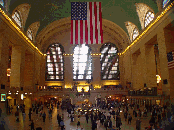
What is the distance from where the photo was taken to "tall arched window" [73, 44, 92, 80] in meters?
40.2

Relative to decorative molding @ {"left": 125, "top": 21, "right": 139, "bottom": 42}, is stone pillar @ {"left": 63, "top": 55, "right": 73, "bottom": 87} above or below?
below

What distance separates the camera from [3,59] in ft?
68.1

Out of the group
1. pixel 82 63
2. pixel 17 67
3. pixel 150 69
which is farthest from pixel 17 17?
pixel 150 69

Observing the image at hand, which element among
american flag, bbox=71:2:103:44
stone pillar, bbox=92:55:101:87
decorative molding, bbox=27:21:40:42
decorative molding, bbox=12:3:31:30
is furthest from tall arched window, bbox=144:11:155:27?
decorative molding, bbox=27:21:40:42

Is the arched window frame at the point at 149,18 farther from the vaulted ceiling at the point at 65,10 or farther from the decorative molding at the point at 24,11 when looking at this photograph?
the decorative molding at the point at 24,11

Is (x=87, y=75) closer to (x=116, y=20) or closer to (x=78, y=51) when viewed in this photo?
(x=78, y=51)

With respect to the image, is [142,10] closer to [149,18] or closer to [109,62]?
[149,18]

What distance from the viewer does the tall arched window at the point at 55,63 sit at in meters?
40.2

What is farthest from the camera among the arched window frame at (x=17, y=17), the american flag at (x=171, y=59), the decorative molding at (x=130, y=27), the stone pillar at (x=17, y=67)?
the decorative molding at (x=130, y=27)

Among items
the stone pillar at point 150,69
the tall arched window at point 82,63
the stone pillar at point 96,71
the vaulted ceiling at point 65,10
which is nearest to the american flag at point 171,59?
the stone pillar at point 150,69

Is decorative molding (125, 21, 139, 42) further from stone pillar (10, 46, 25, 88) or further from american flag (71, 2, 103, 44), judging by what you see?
stone pillar (10, 46, 25, 88)

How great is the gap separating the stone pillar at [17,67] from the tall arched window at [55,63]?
12.9 metres

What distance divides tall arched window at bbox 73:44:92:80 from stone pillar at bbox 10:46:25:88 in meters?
14.9

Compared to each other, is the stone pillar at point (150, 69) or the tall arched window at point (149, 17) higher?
the tall arched window at point (149, 17)
